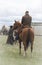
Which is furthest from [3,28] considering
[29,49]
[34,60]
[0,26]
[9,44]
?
[34,60]

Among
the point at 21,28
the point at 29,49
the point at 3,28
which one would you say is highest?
the point at 21,28

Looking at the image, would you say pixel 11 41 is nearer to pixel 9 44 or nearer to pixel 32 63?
pixel 9 44

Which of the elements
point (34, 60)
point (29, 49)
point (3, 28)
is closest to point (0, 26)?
point (3, 28)

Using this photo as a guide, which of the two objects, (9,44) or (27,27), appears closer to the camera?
(27,27)

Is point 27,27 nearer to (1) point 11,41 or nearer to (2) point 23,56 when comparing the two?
(2) point 23,56

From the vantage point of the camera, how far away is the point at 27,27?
849 centimetres

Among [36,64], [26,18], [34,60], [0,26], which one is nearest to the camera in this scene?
[36,64]

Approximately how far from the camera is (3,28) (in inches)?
910

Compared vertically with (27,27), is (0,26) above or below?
below

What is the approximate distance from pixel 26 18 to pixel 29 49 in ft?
3.58

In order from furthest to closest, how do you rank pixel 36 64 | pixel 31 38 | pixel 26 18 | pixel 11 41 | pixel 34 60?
pixel 11 41 → pixel 26 18 → pixel 31 38 → pixel 34 60 → pixel 36 64

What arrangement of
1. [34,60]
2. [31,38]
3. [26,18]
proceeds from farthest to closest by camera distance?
[26,18] < [31,38] < [34,60]

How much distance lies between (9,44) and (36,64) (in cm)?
539

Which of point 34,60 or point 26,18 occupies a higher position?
point 26,18
